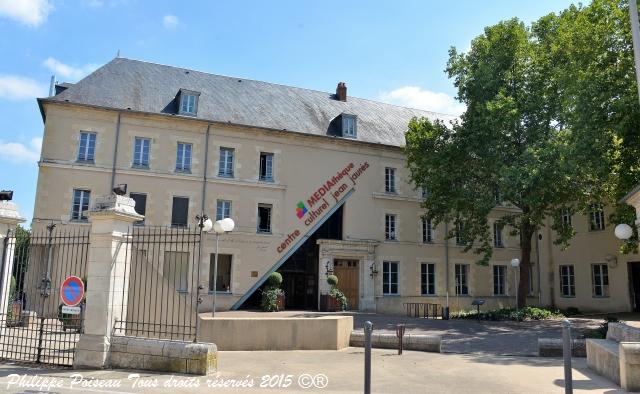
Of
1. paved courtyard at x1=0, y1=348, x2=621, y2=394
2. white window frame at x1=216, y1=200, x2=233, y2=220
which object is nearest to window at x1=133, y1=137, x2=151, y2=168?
white window frame at x1=216, y1=200, x2=233, y2=220

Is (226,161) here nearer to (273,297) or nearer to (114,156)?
(114,156)

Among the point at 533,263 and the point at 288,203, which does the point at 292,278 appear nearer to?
the point at 288,203

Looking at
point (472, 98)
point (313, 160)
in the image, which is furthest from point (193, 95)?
point (472, 98)

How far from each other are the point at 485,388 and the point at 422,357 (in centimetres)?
300

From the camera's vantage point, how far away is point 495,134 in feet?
64.3

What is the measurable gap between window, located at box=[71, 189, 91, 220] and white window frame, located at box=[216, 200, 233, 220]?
17.6ft

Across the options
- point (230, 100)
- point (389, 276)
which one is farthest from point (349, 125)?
point (389, 276)

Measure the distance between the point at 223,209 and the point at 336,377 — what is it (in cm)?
1568

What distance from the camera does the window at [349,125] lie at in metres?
25.8

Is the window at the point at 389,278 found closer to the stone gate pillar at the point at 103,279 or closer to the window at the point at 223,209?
the window at the point at 223,209

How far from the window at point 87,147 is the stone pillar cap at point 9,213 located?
1200 centimetres

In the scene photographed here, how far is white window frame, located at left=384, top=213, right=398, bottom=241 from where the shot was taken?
25.8 m

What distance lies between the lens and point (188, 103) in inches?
915

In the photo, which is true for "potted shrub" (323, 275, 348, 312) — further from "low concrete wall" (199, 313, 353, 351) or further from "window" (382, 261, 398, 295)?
"low concrete wall" (199, 313, 353, 351)
